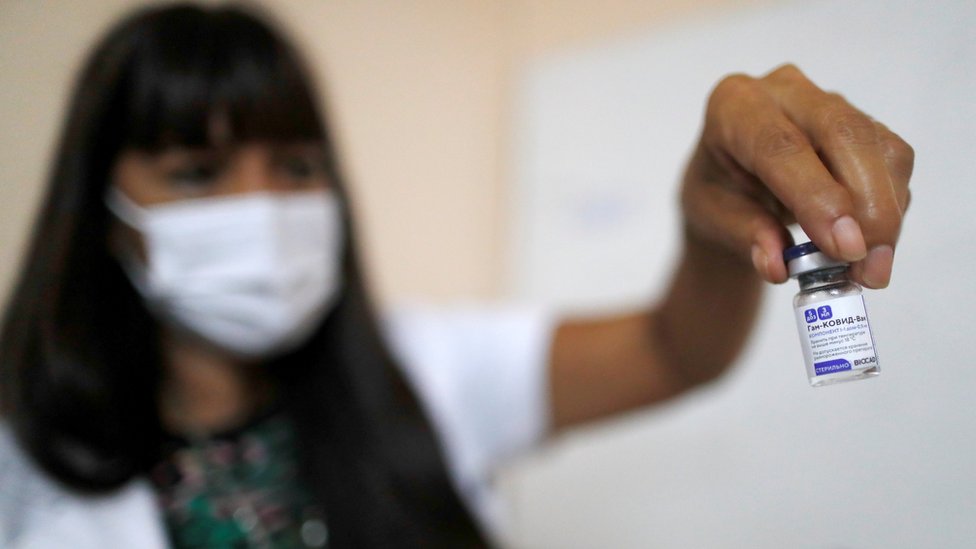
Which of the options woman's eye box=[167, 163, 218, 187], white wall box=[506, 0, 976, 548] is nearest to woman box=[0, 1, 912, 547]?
woman's eye box=[167, 163, 218, 187]

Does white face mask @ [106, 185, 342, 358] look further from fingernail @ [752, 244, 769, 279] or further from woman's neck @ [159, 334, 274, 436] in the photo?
fingernail @ [752, 244, 769, 279]

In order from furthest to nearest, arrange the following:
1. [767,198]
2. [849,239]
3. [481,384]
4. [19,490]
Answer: [481,384] → [19,490] → [767,198] → [849,239]

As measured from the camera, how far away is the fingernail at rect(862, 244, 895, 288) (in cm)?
29

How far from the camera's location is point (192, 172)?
25.2 inches

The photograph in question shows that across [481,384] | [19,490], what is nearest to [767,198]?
[481,384]

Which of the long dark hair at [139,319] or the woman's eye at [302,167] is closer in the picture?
the long dark hair at [139,319]

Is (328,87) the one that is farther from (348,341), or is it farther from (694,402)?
(694,402)

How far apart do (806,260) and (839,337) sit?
4 centimetres

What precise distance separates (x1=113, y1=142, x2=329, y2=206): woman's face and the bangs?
0.01m

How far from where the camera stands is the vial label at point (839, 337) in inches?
10.9

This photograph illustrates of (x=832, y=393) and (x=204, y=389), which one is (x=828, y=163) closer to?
(x=832, y=393)

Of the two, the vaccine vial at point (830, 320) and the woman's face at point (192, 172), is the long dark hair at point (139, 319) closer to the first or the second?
the woman's face at point (192, 172)

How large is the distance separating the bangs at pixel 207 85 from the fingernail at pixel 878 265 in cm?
56

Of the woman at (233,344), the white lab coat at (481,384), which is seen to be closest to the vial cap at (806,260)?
the woman at (233,344)
